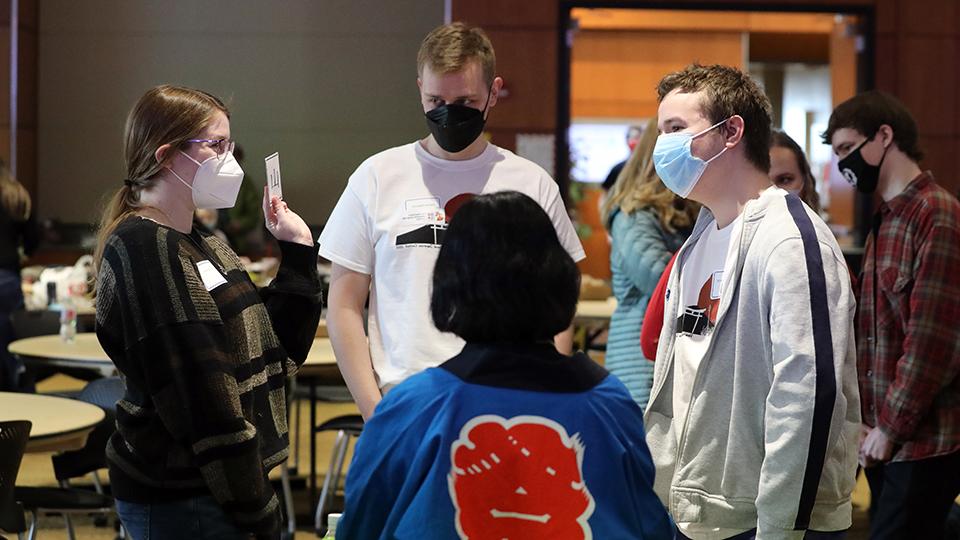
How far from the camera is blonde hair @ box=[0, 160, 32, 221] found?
22.3 ft

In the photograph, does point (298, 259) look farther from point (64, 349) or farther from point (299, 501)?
point (299, 501)

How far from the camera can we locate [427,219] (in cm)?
264

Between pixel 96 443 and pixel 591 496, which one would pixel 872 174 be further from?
pixel 96 443

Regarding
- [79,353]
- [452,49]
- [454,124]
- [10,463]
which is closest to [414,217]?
[454,124]

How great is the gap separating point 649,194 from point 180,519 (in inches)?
73.4

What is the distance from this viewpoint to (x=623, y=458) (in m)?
1.62

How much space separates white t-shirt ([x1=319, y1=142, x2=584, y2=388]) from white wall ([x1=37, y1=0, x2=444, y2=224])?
27.2 ft

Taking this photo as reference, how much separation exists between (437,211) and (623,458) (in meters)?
1.14

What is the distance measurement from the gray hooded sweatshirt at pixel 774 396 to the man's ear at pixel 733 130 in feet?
0.41

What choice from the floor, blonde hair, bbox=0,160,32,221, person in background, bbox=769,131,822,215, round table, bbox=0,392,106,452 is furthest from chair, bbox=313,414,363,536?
blonde hair, bbox=0,160,32,221

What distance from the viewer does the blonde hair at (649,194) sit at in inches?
140

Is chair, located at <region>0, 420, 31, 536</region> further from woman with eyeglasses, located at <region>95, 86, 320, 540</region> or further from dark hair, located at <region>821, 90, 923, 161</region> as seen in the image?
dark hair, located at <region>821, 90, 923, 161</region>

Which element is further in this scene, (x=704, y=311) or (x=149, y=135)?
(x=149, y=135)

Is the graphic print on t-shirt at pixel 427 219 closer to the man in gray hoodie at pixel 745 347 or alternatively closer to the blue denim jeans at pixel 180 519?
the man in gray hoodie at pixel 745 347
